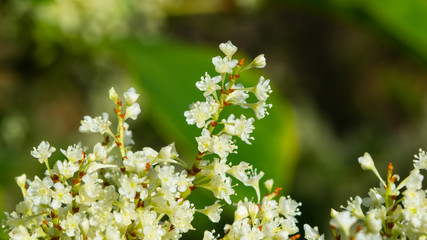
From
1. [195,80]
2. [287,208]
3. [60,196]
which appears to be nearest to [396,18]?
[195,80]

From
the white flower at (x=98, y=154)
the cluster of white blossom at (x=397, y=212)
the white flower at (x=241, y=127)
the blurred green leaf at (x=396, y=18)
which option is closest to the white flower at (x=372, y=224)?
the cluster of white blossom at (x=397, y=212)

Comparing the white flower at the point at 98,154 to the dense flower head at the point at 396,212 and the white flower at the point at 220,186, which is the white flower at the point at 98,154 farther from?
the dense flower head at the point at 396,212

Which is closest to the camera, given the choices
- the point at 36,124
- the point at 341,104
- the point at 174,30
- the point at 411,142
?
the point at 36,124

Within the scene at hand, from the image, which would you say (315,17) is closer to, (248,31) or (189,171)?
(248,31)

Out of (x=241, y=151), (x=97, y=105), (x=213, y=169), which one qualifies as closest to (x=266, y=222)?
(x=213, y=169)

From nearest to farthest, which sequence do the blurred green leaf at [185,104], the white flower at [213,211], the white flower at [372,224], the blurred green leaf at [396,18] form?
1. the white flower at [372,224]
2. the white flower at [213,211]
3. the blurred green leaf at [185,104]
4. the blurred green leaf at [396,18]

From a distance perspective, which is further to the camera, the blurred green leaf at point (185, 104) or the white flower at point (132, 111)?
the blurred green leaf at point (185, 104)

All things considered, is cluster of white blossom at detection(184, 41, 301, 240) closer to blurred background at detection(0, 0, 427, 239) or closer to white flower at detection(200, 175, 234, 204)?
white flower at detection(200, 175, 234, 204)

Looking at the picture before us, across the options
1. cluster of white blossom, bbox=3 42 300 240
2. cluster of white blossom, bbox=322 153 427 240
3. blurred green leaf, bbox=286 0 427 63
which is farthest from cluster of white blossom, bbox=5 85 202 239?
blurred green leaf, bbox=286 0 427 63
